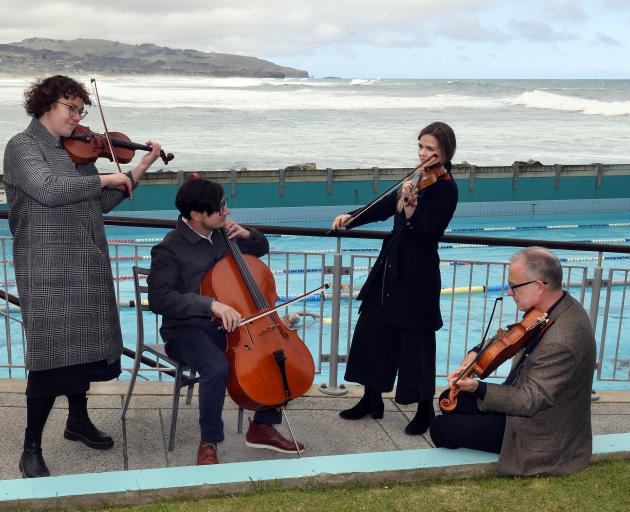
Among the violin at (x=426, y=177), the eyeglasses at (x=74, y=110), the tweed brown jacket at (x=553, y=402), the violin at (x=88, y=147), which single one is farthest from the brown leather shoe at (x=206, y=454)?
the eyeglasses at (x=74, y=110)

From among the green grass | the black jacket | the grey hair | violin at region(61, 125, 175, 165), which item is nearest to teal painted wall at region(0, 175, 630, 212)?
the black jacket

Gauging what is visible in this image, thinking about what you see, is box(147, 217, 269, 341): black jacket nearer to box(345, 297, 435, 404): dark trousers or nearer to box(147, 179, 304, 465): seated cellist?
box(147, 179, 304, 465): seated cellist

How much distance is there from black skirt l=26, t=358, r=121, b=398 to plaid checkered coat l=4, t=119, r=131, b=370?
6 cm

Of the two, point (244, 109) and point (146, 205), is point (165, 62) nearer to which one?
point (244, 109)

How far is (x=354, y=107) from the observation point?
76.5m

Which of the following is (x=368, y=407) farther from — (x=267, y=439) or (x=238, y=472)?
(x=238, y=472)

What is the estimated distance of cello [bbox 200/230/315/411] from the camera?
3467 mm

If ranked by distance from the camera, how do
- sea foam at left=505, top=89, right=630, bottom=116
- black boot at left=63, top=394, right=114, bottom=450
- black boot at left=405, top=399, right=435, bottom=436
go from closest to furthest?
black boot at left=63, top=394, right=114, bottom=450, black boot at left=405, top=399, right=435, bottom=436, sea foam at left=505, top=89, right=630, bottom=116

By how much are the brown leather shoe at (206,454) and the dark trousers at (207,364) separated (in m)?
0.03

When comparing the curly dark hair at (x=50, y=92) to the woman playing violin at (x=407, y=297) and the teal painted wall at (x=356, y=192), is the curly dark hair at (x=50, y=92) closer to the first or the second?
the woman playing violin at (x=407, y=297)

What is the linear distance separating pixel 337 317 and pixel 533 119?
61.8 meters

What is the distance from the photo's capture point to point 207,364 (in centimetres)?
352

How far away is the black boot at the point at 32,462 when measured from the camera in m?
3.48

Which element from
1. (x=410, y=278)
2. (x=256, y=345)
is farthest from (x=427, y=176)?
(x=256, y=345)
